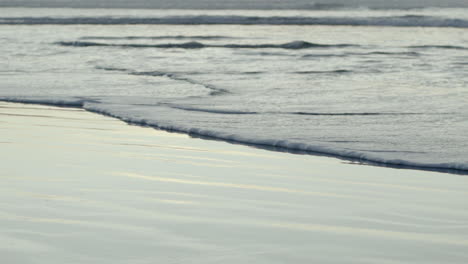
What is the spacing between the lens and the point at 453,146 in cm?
621

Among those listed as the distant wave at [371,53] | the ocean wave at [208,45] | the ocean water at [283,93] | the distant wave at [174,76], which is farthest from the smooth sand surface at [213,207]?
the ocean wave at [208,45]

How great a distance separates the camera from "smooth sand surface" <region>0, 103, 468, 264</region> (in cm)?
350

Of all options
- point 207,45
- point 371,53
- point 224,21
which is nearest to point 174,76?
point 371,53

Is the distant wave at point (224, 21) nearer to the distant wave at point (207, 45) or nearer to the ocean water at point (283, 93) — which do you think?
the distant wave at point (207, 45)

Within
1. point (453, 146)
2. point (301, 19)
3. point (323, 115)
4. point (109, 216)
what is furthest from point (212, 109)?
point (301, 19)

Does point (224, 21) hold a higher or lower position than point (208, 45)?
higher

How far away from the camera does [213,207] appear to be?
4.32 m

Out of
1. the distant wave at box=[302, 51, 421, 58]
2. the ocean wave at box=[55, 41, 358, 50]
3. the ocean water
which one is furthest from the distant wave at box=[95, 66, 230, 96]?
the ocean wave at box=[55, 41, 358, 50]

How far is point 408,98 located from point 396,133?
274 cm

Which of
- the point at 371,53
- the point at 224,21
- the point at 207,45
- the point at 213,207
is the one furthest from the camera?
the point at 224,21

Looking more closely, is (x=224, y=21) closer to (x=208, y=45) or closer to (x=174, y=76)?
(x=208, y=45)

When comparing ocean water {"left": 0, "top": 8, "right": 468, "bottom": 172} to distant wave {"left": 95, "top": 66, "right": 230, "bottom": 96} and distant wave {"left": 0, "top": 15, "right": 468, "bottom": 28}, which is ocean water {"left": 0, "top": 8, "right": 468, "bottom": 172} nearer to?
distant wave {"left": 95, "top": 66, "right": 230, "bottom": 96}

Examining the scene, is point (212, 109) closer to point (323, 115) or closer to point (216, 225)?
point (323, 115)

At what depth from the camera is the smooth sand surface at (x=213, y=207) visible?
350cm
